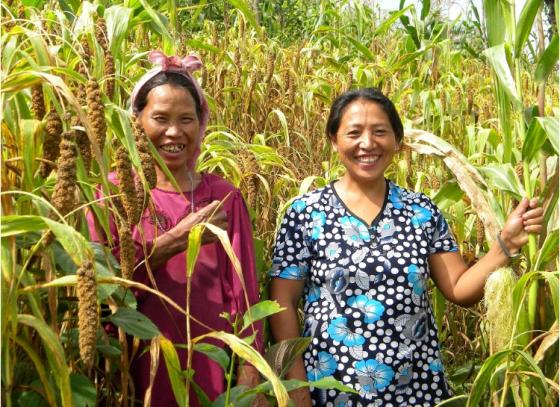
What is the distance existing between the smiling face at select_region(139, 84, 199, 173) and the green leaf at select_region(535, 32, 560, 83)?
76 cm

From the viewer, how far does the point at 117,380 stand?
59.3 inches

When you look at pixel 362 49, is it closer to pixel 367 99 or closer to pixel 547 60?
pixel 367 99

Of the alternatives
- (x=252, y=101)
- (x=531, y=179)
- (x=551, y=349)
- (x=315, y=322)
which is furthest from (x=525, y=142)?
(x=252, y=101)

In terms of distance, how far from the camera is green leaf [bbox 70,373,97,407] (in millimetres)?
1248

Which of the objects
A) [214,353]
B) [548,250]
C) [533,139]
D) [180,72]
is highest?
[180,72]

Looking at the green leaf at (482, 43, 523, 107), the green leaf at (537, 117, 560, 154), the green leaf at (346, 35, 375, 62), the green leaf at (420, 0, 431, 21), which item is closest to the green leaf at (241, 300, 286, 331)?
the green leaf at (537, 117, 560, 154)

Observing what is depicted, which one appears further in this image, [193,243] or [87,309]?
[193,243]

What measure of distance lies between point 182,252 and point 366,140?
56 centimetres

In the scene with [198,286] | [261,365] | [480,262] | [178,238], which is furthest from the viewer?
[480,262]

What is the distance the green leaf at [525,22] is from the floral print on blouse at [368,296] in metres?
0.51

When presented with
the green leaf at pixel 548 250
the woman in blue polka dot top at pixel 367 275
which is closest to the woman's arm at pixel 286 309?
the woman in blue polka dot top at pixel 367 275

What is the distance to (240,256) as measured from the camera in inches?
72.3

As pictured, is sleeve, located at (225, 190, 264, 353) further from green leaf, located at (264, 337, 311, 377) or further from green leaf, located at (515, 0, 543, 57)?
green leaf, located at (515, 0, 543, 57)

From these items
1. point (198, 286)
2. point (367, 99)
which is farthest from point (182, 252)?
point (367, 99)
